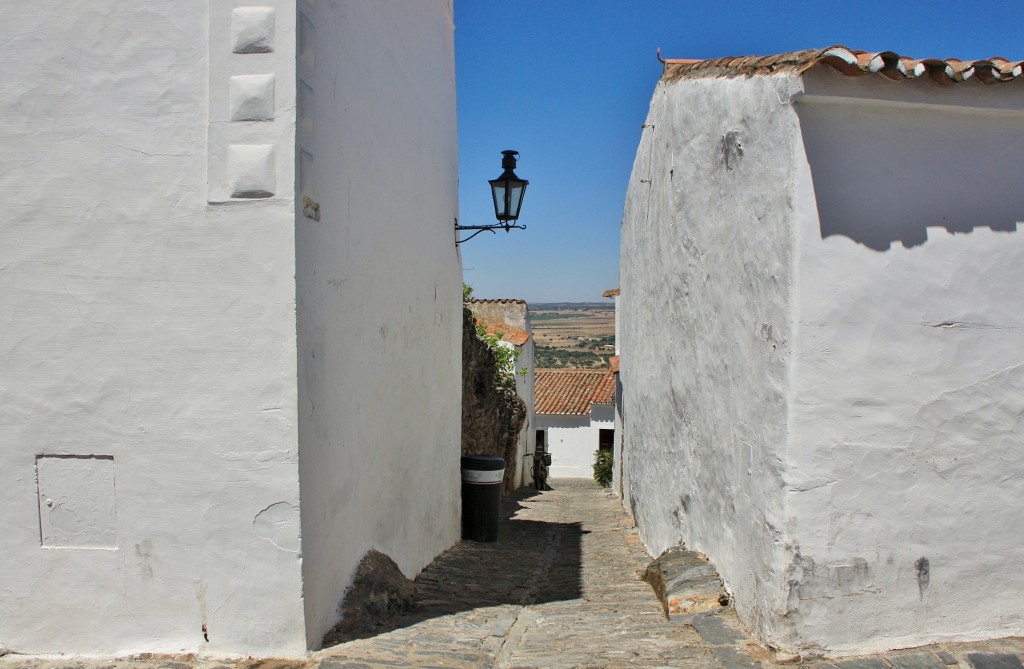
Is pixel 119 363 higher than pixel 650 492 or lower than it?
higher

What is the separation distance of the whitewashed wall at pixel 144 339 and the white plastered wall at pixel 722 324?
2.50 metres

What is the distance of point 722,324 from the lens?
535 cm

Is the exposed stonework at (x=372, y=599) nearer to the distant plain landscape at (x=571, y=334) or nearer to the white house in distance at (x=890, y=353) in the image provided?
the white house in distance at (x=890, y=353)

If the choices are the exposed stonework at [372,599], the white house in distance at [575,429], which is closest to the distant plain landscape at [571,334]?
the white house in distance at [575,429]

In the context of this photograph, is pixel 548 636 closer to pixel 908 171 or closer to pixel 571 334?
pixel 908 171

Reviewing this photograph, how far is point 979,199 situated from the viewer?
13.9ft

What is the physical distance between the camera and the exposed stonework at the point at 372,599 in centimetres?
439

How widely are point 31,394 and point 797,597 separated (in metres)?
3.98

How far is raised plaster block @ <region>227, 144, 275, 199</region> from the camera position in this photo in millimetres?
3871

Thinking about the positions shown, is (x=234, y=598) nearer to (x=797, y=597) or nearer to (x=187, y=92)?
(x=187, y=92)

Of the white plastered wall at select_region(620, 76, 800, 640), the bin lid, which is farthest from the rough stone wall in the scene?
the white plastered wall at select_region(620, 76, 800, 640)

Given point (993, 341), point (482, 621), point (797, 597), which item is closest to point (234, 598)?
point (482, 621)

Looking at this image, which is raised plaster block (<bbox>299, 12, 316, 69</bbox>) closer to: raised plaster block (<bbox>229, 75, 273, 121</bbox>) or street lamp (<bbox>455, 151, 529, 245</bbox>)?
raised plaster block (<bbox>229, 75, 273, 121</bbox>)

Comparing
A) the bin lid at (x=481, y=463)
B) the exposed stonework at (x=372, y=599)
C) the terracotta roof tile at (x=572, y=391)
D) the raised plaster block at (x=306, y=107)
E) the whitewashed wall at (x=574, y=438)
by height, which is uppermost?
the raised plaster block at (x=306, y=107)
